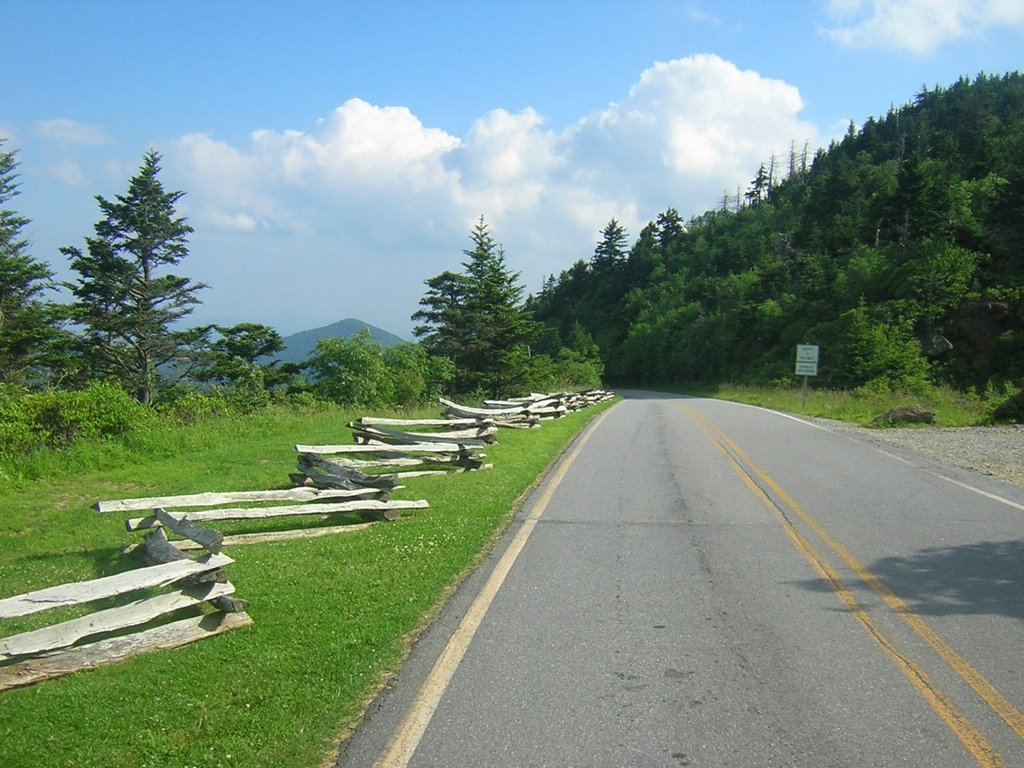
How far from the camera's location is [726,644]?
5.13m

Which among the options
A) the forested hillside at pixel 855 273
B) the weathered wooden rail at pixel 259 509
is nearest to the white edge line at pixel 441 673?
the weathered wooden rail at pixel 259 509

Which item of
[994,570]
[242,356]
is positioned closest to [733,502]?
[994,570]

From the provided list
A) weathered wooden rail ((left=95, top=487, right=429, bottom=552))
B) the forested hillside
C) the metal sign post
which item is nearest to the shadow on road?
weathered wooden rail ((left=95, top=487, right=429, bottom=552))

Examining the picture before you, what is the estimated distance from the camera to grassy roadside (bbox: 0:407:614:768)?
12.6 ft

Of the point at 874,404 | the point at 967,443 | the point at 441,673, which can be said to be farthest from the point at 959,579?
the point at 874,404

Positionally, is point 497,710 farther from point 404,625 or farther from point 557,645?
point 404,625

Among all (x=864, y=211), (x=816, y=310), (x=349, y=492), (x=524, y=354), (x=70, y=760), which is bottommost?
(x=70, y=760)

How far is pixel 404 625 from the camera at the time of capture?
5.47 meters

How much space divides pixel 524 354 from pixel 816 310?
105 feet

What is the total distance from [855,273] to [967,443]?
156 ft

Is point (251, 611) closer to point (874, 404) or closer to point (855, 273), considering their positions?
point (874, 404)

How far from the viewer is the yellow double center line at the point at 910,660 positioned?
390 cm

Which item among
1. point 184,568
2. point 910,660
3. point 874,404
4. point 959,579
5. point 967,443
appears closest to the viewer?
point 910,660

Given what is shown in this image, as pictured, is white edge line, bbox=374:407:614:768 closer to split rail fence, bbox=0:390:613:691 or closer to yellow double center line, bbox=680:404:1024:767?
split rail fence, bbox=0:390:613:691
